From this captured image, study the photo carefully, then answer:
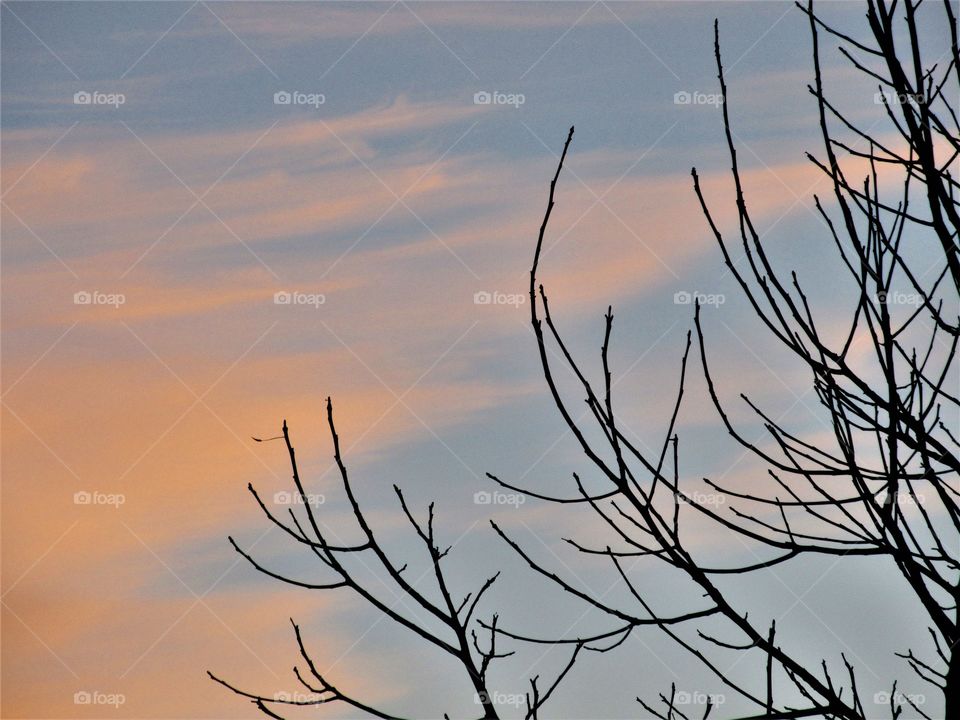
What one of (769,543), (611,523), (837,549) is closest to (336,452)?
(611,523)

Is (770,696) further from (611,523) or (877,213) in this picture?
(877,213)

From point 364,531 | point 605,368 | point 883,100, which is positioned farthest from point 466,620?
point 883,100

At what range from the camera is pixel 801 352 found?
3082 mm

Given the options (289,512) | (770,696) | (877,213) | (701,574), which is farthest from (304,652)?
(877,213)

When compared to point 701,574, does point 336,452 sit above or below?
above

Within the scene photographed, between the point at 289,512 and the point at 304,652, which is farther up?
the point at 289,512

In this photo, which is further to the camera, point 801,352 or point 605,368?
point 801,352

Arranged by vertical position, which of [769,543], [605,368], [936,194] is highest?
[936,194]

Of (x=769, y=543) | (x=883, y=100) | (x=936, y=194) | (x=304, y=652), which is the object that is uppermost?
(x=883, y=100)

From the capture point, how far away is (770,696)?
9.75 feet

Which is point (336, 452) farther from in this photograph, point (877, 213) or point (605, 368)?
point (877, 213)

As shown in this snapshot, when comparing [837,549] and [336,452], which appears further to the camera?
[837,549]

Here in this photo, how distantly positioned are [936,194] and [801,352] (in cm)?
61

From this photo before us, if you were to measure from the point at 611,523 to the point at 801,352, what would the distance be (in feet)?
2.67
